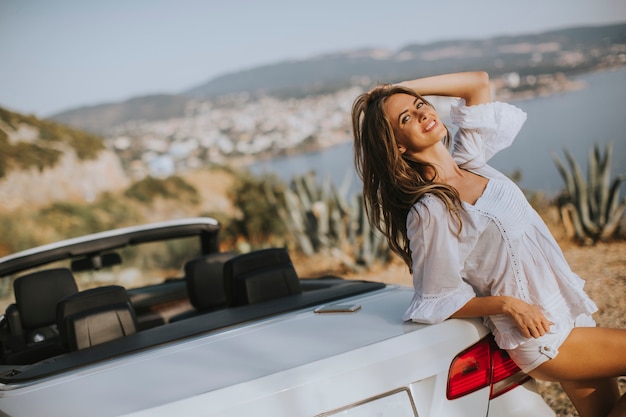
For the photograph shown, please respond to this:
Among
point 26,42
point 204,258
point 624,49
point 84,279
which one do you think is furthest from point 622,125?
point 26,42

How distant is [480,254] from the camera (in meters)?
2.52

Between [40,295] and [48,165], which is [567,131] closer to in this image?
[40,295]

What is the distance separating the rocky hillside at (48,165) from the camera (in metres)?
15.9

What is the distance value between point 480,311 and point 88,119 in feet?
55.5

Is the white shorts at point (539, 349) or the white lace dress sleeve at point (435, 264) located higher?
the white lace dress sleeve at point (435, 264)

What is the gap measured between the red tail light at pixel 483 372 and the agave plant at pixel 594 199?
6.06 metres

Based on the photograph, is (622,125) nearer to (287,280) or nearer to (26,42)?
(287,280)

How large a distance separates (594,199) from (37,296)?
6369mm

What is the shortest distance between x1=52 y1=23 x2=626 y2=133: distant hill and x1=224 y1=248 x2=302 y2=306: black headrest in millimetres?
8509

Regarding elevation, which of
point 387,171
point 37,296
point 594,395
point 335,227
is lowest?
point 335,227

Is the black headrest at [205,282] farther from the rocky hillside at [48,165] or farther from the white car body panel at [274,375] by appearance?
the rocky hillside at [48,165]

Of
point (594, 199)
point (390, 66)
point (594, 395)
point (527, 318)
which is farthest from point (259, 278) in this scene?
point (390, 66)

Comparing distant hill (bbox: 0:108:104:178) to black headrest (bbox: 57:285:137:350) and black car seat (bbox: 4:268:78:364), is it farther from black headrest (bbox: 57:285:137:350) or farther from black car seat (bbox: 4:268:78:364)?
black headrest (bbox: 57:285:137:350)

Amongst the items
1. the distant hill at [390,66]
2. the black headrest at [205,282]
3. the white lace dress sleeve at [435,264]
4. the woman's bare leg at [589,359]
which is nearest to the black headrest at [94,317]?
the black headrest at [205,282]
